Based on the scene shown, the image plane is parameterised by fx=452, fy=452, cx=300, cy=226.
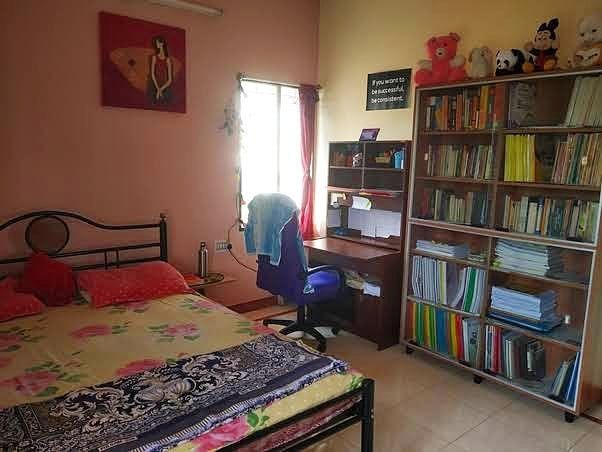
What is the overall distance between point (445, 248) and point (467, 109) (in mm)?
983

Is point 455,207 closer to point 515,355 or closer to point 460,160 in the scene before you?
point 460,160

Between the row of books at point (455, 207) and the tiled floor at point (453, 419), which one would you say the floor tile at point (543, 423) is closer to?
the tiled floor at point (453, 419)

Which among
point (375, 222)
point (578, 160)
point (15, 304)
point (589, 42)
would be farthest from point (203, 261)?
point (589, 42)

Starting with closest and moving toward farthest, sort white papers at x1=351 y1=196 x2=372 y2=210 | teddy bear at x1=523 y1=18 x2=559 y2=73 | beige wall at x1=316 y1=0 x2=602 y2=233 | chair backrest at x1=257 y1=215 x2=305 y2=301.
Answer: teddy bear at x1=523 y1=18 x2=559 y2=73 < beige wall at x1=316 y1=0 x2=602 y2=233 < chair backrest at x1=257 y1=215 x2=305 y2=301 < white papers at x1=351 y1=196 x2=372 y2=210

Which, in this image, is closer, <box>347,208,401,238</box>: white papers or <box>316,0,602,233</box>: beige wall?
<box>316,0,602,233</box>: beige wall

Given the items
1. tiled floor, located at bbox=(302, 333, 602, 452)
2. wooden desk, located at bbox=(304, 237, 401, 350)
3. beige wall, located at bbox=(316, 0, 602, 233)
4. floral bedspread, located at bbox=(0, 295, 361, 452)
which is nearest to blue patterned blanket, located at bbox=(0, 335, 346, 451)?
floral bedspread, located at bbox=(0, 295, 361, 452)

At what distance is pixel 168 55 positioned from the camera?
346 centimetres

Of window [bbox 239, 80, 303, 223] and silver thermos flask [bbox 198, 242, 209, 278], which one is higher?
window [bbox 239, 80, 303, 223]

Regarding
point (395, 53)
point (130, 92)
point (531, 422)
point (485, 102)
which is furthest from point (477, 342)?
point (130, 92)

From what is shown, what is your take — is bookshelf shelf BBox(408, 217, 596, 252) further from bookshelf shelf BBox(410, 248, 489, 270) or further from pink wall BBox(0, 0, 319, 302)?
pink wall BBox(0, 0, 319, 302)

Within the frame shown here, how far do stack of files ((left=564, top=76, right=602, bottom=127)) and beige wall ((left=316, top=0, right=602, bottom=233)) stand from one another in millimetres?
347

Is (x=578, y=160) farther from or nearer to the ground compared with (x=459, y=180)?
farther from the ground

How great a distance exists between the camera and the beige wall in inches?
117

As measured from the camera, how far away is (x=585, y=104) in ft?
8.43
